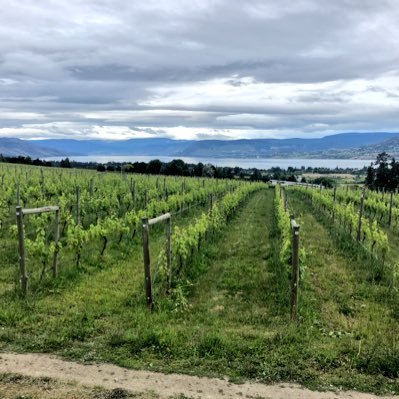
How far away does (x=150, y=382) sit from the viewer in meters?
4.75

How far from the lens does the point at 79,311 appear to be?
22.8ft

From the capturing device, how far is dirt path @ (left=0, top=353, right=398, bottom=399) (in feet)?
14.9

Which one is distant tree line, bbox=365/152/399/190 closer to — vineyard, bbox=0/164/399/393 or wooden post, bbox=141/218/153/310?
vineyard, bbox=0/164/399/393

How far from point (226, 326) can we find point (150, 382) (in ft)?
6.65

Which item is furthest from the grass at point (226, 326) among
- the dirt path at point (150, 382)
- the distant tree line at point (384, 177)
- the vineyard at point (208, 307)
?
the distant tree line at point (384, 177)

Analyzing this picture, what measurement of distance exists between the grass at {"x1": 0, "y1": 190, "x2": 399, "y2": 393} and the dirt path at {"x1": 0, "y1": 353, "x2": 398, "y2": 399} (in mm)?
175

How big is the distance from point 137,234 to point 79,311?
6795 millimetres

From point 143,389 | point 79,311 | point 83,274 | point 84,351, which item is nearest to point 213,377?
point 143,389

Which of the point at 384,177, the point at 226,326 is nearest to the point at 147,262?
the point at 226,326

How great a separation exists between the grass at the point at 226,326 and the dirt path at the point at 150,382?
0.18m

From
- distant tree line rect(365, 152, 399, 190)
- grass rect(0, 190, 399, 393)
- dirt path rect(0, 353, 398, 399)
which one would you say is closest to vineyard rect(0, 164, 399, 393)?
grass rect(0, 190, 399, 393)

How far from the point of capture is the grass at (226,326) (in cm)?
517

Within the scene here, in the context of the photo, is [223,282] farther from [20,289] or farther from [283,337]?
[20,289]

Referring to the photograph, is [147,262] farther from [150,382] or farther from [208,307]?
[150,382]
